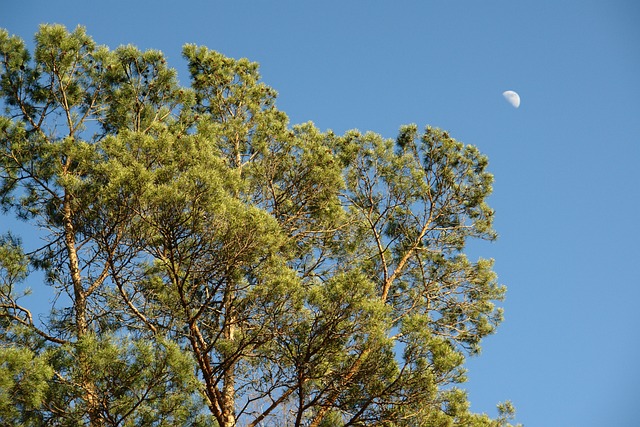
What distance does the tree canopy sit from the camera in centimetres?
765

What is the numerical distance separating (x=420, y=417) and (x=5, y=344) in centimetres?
442

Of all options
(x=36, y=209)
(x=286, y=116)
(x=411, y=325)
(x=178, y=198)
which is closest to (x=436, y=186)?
(x=286, y=116)

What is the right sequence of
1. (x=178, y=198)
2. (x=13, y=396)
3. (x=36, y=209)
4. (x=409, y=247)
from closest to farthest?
1. (x=13, y=396)
2. (x=178, y=198)
3. (x=36, y=209)
4. (x=409, y=247)

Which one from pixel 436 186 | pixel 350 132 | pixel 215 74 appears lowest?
pixel 436 186

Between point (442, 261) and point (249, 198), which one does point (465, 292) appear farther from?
point (249, 198)

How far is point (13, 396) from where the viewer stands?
7059mm

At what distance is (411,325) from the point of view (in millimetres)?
8141

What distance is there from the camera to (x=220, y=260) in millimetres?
8273

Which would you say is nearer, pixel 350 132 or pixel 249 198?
pixel 249 198

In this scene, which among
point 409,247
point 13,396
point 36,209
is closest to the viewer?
point 13,396

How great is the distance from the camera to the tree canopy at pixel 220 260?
301 inches

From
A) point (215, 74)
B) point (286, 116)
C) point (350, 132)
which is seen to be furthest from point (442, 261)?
point (215, 74)

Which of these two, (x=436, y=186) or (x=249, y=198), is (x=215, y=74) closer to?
(x=249, y=198)

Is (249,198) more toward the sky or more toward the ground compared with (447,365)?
more toward the sky
